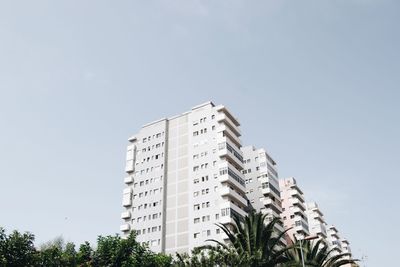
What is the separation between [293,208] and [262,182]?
2475cm

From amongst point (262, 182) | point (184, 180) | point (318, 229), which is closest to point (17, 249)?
point (184, 180)

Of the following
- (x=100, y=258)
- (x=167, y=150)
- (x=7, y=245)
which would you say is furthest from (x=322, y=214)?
(x=7, y=245)

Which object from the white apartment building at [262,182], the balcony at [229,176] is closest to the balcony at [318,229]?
the white apartment building at [262,182]

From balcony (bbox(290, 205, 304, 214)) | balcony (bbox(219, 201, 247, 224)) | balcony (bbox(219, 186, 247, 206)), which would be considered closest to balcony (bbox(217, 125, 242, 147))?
balcony (bbox(219, 186, 247, 206))

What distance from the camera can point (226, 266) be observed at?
39.3 metres

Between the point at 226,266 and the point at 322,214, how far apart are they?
399 feet

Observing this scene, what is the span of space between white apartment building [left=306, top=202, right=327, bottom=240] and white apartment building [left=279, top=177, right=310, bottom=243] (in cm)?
1613

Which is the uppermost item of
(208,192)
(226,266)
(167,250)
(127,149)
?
(127,149)

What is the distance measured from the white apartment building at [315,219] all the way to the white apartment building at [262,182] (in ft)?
131

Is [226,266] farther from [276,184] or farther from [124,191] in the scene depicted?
[276,184]

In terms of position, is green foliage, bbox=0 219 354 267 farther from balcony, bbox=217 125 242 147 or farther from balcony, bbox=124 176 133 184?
balcony, bbox=124 176 133 184

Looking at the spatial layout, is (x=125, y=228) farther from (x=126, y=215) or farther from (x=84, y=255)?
(x=84, y=255)

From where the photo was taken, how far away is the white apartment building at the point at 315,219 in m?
139

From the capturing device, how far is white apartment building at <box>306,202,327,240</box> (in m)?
139
